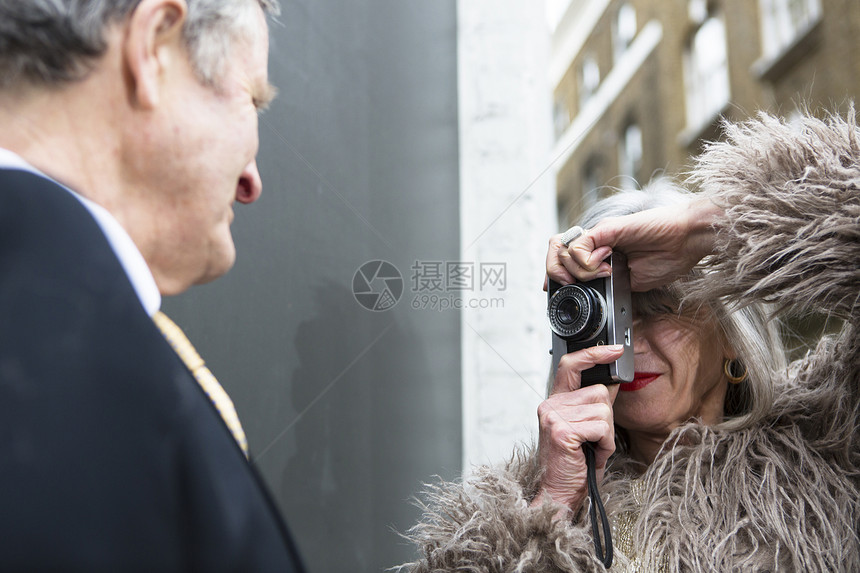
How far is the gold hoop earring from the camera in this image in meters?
1.27

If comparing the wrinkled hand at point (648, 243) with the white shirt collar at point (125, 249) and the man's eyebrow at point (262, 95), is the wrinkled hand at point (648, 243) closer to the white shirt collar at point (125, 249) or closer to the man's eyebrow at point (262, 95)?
the man's eyebrow at point (262, 95)

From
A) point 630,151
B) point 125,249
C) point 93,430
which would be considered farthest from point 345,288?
point 630,151

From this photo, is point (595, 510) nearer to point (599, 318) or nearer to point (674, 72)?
point (599, 318)

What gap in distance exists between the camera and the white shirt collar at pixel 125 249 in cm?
Answer: 45

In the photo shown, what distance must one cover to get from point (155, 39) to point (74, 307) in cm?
22

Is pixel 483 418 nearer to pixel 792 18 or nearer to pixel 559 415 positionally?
pixel 559 415

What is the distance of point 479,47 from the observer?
2.41 m

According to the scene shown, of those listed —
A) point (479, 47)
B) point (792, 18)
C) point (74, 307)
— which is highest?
point (792, 18)

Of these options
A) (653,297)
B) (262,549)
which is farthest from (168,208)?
(653,297)

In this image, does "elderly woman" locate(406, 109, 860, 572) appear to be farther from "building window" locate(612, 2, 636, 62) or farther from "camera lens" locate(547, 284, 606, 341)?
"building window" locate(612, 2, 636, 62)

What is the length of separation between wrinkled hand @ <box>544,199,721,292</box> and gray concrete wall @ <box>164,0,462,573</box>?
1.80 feet

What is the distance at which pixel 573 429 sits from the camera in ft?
3.55

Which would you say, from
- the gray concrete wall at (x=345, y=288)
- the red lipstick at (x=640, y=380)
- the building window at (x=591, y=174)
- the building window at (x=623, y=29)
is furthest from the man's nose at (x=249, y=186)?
the building window at (x=591, y=174)

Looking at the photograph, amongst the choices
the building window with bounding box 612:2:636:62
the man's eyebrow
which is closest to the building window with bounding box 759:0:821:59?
the building window with bounding box 612:2:636:62
